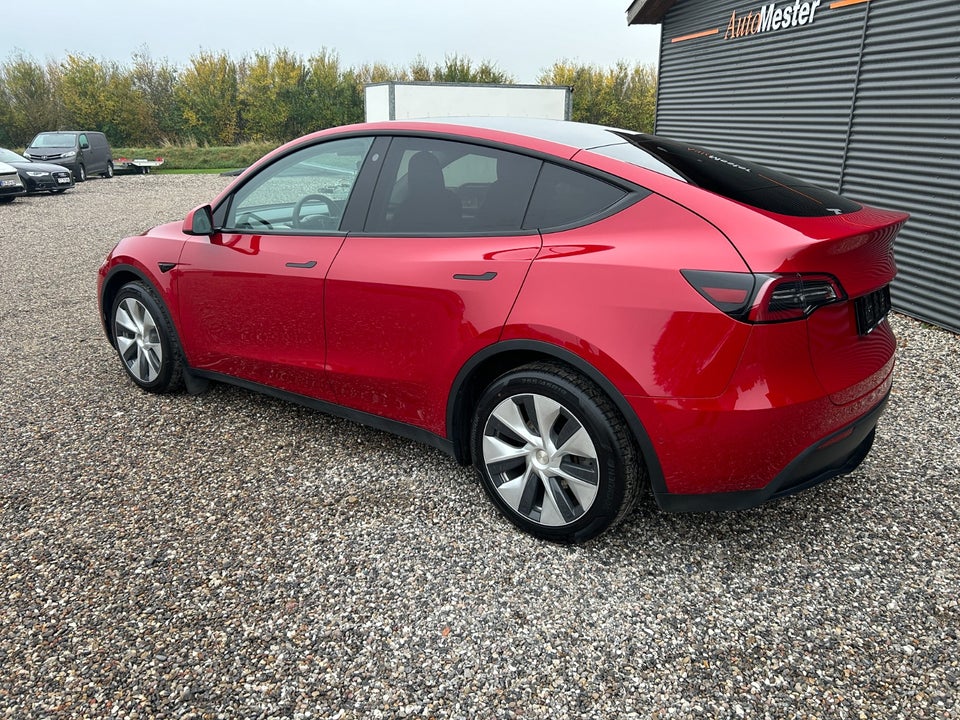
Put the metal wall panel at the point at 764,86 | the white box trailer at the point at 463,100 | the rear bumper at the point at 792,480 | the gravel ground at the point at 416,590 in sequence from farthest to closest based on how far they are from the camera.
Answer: the white box trailer at the point at 463,100 < the metal wall panel at the point at 764,86 < the rear bumper at the point at 792,480 < the gravel ground at the point at 416,590

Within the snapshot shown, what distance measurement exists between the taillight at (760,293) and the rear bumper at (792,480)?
0.51m

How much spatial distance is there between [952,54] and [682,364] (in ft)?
18.5

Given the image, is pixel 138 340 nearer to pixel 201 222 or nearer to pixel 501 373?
pixel 201 222

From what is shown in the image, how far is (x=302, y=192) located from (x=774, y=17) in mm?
7652

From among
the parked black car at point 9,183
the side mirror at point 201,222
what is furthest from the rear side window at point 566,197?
the parked black car at point 9,183

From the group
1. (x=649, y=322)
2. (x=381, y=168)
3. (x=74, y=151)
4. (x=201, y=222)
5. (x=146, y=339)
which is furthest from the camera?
(x=74, y=151)

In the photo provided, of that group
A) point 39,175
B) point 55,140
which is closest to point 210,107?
point 55,140

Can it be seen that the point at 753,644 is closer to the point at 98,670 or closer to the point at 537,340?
the point at 537,340

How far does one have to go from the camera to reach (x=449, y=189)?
3.05 m

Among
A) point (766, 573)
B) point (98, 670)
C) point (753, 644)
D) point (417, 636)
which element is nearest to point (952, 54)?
point (766, 573)

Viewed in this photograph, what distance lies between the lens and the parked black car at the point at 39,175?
18.2 m

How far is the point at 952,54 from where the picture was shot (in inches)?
239

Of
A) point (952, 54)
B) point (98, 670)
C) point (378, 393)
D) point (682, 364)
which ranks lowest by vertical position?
point (98, 670)

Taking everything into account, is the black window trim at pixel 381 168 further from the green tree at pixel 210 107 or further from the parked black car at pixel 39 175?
the green tree at pixel 210 107
